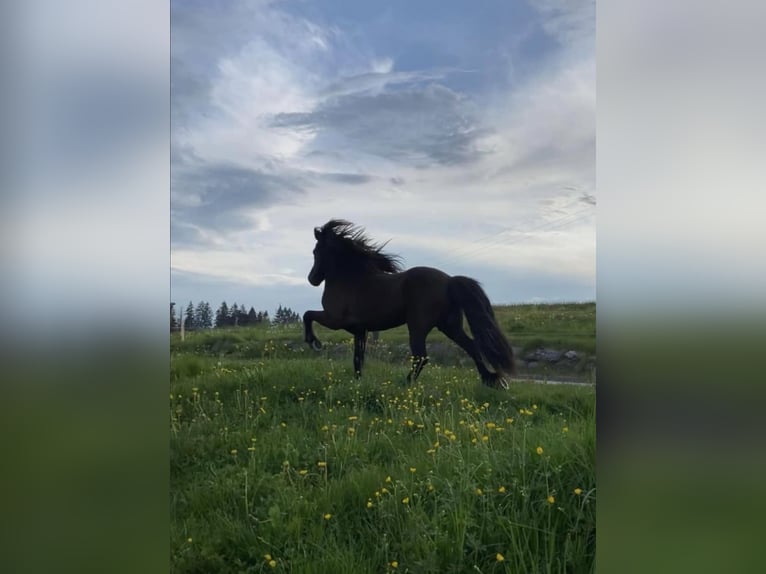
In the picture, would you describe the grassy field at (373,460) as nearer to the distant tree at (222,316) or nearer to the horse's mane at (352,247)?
the distant tree at (222,316)

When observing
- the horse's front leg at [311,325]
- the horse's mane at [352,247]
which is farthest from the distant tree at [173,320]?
the horse's mane at [352,247]

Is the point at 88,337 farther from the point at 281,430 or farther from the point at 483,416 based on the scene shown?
the point at 483,416

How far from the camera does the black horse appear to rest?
245cm

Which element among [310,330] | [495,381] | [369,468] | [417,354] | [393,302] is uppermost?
[393,302]

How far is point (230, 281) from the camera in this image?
2.59 metres

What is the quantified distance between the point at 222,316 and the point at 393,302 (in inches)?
33.4

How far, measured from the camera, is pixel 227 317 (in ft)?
8.53

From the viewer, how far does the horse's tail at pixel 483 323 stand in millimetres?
2414

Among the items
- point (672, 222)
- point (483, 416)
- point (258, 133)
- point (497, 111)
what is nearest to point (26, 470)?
point (258, 133)

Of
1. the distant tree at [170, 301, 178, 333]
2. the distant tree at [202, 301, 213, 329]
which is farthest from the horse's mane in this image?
the distant tree at [170, 301, 178, 333]

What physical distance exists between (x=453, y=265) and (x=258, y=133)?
44.2 inches

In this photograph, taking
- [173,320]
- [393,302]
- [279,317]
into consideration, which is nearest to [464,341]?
[393,302]

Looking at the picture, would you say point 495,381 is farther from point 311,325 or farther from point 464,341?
point 311,325

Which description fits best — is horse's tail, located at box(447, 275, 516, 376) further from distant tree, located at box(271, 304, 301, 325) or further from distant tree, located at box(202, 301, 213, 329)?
distant tree, located at box(202, 301, 213, 329)
